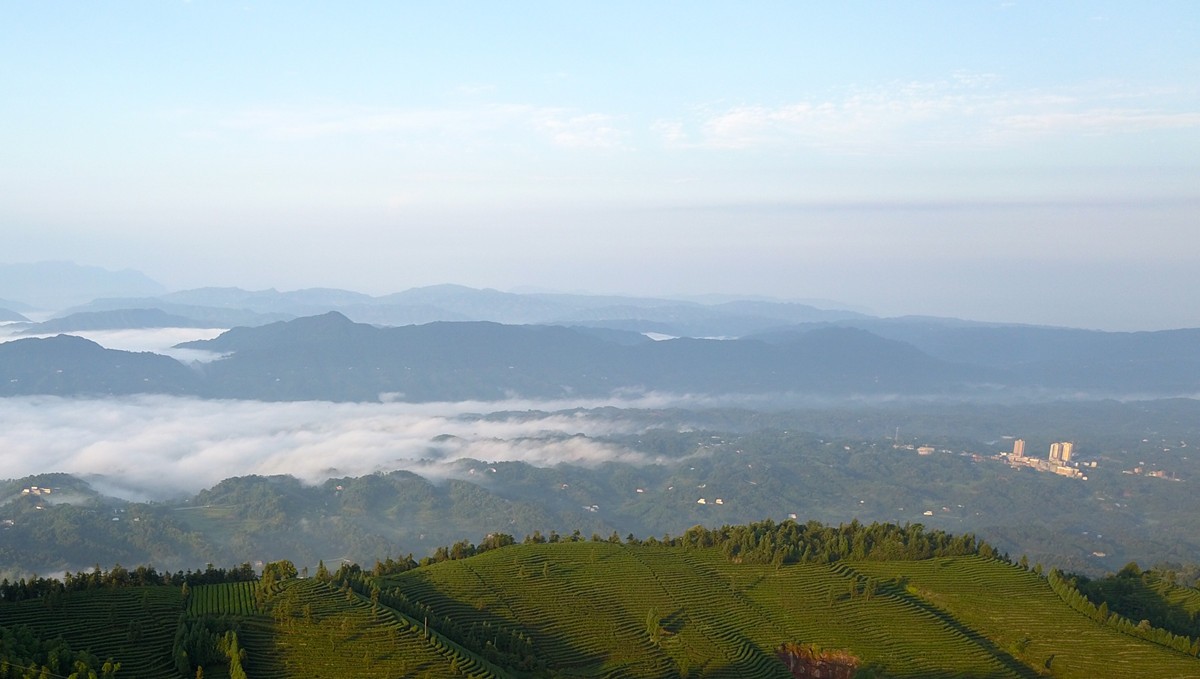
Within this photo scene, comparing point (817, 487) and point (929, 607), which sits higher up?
→ point (929, 607)

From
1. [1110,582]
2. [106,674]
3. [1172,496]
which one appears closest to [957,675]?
[1110,582]

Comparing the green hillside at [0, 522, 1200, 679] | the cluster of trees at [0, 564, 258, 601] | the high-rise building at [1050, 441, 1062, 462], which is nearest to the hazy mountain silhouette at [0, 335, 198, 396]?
the cluster of trees at [0, 564, 258, 601]

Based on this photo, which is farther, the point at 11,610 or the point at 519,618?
the point at 519,618

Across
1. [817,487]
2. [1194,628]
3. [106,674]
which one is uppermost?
[106,674]

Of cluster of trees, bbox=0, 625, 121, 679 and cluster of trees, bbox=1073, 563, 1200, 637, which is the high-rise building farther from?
cluster of trees, bbox=0, 625, 121, 679

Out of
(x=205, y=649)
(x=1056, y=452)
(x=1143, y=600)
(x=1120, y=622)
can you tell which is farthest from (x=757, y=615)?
(x=1056, y=452)

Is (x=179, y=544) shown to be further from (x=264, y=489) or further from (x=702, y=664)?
(x=702, y=664)
